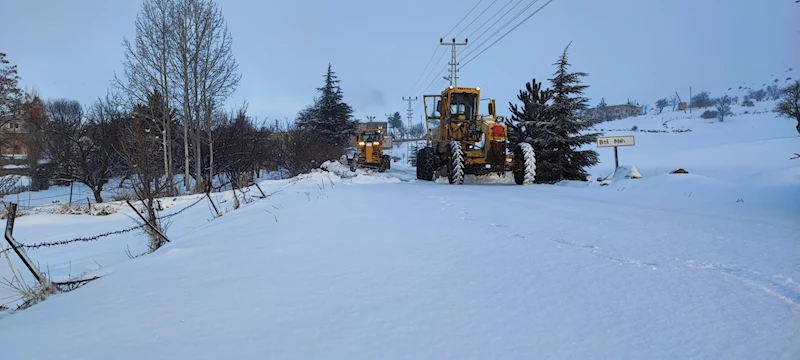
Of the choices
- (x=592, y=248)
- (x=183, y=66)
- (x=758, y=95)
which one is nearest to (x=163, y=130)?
(x=183, y=66)

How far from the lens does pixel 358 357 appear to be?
1854mm

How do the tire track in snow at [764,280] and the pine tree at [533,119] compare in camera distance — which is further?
the pine tree at [533,119]

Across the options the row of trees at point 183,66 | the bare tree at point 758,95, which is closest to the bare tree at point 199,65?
the row of trees at point 183,66

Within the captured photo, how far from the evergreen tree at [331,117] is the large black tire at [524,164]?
32303 mm

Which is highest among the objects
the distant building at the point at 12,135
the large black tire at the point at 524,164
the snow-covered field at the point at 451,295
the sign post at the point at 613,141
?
the distant building at the point at 12,135

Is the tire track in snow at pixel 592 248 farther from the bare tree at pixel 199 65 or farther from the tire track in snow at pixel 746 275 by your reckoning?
the bare tree at pixel 199 65

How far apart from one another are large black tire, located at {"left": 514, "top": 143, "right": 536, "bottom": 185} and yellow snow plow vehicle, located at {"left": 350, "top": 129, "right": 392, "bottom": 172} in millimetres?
14167

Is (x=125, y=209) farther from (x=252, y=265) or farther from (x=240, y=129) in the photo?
(x=240, y=129)

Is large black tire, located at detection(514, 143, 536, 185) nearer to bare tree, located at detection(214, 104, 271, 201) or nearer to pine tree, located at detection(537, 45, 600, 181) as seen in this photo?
pine tree, located at detection(537, 45, 600, 181)

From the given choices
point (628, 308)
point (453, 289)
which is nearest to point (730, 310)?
point (628, 308)

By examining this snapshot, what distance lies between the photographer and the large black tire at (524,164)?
40.9 feet

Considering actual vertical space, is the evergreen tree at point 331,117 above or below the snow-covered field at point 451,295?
above

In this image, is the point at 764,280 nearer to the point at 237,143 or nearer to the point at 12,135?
the point at 237,143

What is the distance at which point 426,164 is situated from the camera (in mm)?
15016
